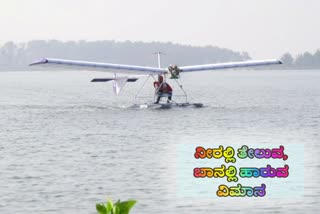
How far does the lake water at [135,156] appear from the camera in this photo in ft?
80.2

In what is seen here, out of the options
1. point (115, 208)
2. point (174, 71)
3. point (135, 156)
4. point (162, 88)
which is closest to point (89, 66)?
point (162, 88)

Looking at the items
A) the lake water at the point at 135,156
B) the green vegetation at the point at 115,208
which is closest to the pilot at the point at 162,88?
the lake water at the point at 135,156

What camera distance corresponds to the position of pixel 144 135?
145 feet

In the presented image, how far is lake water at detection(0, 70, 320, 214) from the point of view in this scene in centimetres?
2445

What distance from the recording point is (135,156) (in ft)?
114

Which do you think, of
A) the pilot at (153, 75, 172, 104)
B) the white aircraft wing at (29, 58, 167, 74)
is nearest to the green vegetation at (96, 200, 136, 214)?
the white aircraft wing at (29, 58, 167, 74)

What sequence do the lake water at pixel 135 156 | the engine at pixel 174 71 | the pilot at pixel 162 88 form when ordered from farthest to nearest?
1. the pilot at pixel 162 88
2. the engine at pixel 174 71
3. the lake water at pixel 135 156

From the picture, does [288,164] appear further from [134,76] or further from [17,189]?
[134,76]

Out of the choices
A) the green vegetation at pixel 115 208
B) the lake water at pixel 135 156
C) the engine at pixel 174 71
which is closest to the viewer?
the green vegetation at pixel 115 208

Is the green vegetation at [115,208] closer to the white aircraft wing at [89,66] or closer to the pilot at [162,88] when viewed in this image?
the white aircraft wing at [89,66]

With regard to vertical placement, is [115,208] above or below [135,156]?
above

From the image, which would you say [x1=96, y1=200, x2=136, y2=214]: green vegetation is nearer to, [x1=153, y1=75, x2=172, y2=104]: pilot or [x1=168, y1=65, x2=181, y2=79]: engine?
[x1=168, y1=65, x2=181, y2=79]: engine

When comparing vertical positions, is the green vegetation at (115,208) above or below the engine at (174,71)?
below

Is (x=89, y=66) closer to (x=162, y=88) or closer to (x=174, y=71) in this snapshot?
(x=162, y=88)
